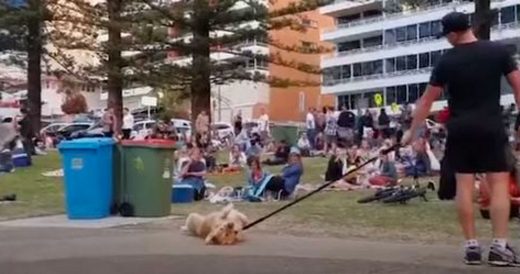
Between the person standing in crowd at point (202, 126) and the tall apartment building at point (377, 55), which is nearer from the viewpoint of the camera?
the person standing in crowd at point (202, 126)

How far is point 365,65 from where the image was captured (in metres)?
82.5

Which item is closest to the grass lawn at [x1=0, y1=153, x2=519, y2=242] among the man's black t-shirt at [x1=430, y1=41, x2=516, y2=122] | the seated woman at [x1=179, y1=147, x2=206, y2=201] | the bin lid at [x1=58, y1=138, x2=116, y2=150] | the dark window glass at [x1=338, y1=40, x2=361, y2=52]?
the seated woman at [x1=179, y1=147, x2=206, y2=201]

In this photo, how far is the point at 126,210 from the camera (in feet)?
38.0

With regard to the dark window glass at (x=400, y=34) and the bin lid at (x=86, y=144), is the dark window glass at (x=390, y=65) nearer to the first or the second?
the dark window glass at (x=400, y=34)

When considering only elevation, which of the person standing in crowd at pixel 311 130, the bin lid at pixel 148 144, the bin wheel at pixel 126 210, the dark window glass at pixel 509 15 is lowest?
the bin wheel at pixel 126 210

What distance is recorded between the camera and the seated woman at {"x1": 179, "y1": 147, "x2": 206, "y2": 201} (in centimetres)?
1497

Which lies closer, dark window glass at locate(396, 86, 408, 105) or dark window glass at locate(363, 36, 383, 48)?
dark window glass at locate(396, 86, 408, 105)

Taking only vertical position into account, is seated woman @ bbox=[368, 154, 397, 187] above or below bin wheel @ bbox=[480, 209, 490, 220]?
above

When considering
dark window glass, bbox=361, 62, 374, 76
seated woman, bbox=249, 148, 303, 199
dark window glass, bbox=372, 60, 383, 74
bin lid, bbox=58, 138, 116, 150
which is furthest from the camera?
Answer: dark window glass, bbox=361, 62, 374, 76

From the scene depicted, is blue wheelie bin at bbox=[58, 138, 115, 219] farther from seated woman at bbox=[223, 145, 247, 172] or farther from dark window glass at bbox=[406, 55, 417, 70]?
dark window glass at bbox=[406, 55, 417, 70]

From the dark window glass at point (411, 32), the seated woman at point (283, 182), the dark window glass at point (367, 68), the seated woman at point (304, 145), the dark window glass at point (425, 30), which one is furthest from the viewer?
the dark window glass at point (367, 68)

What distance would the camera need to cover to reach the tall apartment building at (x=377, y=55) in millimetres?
76188

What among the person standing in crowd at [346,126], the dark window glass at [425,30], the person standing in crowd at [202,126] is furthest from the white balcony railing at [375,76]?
the person standing in crowd at [202,126]

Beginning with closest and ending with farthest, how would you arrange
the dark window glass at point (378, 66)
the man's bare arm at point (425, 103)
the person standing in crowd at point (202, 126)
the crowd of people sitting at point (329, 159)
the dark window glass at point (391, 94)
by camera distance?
the man's bare arm at point (425, 103), the crowd of people sitting at point (329, 159), the person standing in crowd at point (202, 126), the dark window glass at point (391, 94), the dark window glass at point (378, 66)
